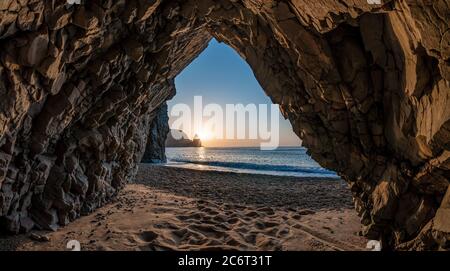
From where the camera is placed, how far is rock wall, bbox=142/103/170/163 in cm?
3212

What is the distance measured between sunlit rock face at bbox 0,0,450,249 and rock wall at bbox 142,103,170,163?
24.1 meters

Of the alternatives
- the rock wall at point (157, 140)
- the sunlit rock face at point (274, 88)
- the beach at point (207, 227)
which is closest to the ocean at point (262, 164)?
the rock wall at point (157, 140)

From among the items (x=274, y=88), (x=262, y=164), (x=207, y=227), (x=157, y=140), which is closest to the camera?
(x=274, y=88)

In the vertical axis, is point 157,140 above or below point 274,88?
below

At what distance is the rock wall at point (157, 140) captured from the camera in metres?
32.1

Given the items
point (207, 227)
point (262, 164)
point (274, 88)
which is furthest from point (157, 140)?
point (274, 88)

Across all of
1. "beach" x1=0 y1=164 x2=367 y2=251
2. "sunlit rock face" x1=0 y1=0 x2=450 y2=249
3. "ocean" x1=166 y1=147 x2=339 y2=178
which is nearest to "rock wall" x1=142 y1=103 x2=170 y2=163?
"ocean" x1=166 y1=147 x2=339 y2=178

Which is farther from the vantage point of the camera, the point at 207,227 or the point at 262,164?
the point at 262,164

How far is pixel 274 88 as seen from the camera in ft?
22.7

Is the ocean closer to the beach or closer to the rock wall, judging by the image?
the rock wall

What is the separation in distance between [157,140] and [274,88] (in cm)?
2802

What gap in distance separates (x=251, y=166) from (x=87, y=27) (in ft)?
97.0

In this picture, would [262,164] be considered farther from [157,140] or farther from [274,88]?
[274,88]

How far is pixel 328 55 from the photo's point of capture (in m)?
5.12
